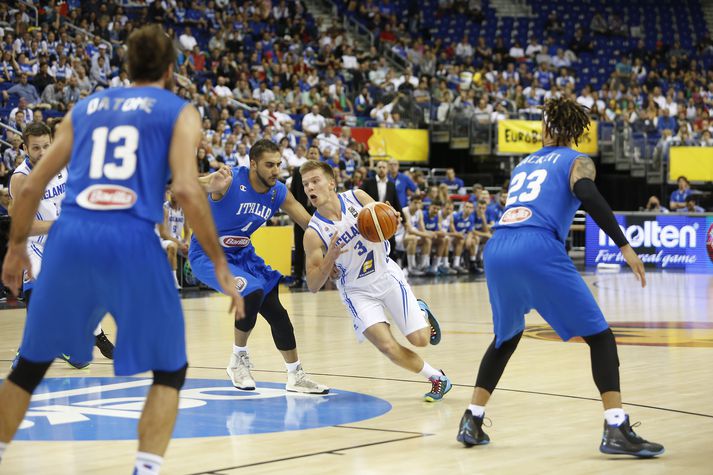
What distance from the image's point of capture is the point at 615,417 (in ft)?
18.0

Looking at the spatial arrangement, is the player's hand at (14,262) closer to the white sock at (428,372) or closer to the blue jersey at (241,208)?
the blue jersey at (241,208)

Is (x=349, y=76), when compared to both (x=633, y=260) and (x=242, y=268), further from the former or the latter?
(x=633, y=260)

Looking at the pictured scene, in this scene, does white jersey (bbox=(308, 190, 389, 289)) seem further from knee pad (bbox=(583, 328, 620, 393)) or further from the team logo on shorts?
knee pad (bbox=(583, 328, 620, 393))

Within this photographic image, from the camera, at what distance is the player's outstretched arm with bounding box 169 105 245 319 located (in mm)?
4082

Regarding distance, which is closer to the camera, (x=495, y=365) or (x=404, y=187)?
(x=495, y=365)

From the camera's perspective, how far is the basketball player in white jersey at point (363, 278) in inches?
287

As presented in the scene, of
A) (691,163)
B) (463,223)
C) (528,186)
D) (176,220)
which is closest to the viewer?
(528,186)

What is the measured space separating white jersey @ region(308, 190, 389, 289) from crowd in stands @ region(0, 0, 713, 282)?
9.54m

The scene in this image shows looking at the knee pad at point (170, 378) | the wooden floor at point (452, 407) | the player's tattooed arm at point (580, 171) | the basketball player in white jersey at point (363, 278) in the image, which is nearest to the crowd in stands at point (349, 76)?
the wooden floor at point (452, 407)

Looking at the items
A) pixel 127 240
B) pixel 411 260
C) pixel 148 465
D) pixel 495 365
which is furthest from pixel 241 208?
pixel 411 260

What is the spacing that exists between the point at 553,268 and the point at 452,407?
1743 millimetres

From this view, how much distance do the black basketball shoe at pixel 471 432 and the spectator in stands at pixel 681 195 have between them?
18.4 meters

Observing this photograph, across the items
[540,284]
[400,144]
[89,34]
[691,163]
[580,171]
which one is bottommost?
[540,284]

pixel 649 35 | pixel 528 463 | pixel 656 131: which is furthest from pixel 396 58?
pixel 528 463
